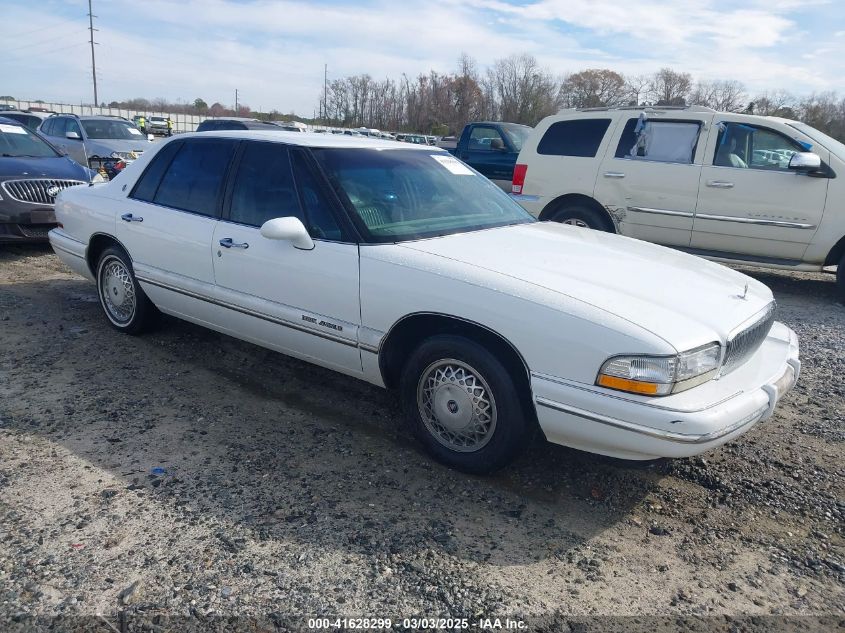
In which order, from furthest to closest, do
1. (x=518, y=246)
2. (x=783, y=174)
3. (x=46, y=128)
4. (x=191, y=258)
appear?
(x=46, y=128) → (x=783, y=174) → (x=191, y=258) → (x=518, y=246)

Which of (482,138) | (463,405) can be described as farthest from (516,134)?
(463,405)

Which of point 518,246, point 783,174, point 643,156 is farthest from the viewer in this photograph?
point 643,156

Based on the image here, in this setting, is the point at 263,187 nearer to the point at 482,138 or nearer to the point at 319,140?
the point at 319,140

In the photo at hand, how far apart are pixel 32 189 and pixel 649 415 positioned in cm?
778

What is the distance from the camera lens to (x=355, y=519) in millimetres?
3008

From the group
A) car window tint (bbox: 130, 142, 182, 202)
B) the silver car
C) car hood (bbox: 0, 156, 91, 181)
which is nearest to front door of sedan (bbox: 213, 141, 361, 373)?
car window tint (bbox: 130, 142, 182, 202)

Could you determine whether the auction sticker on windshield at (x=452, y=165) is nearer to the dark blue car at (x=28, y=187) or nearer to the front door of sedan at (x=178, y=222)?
the front door of sedan at (x=178, y=222)

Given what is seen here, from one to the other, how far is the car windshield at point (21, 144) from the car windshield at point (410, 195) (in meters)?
6.68

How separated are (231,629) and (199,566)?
388 mm

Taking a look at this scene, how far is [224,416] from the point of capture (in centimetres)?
400

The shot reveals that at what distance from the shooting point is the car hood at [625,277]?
9.69 ft

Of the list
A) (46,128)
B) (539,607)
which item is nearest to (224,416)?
(539,607)

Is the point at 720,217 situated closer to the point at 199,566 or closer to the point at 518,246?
the point at 518,246

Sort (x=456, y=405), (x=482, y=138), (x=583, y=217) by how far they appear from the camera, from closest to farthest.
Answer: (x=456, y=405), (x=583, y=217), (x=482, y=138)
